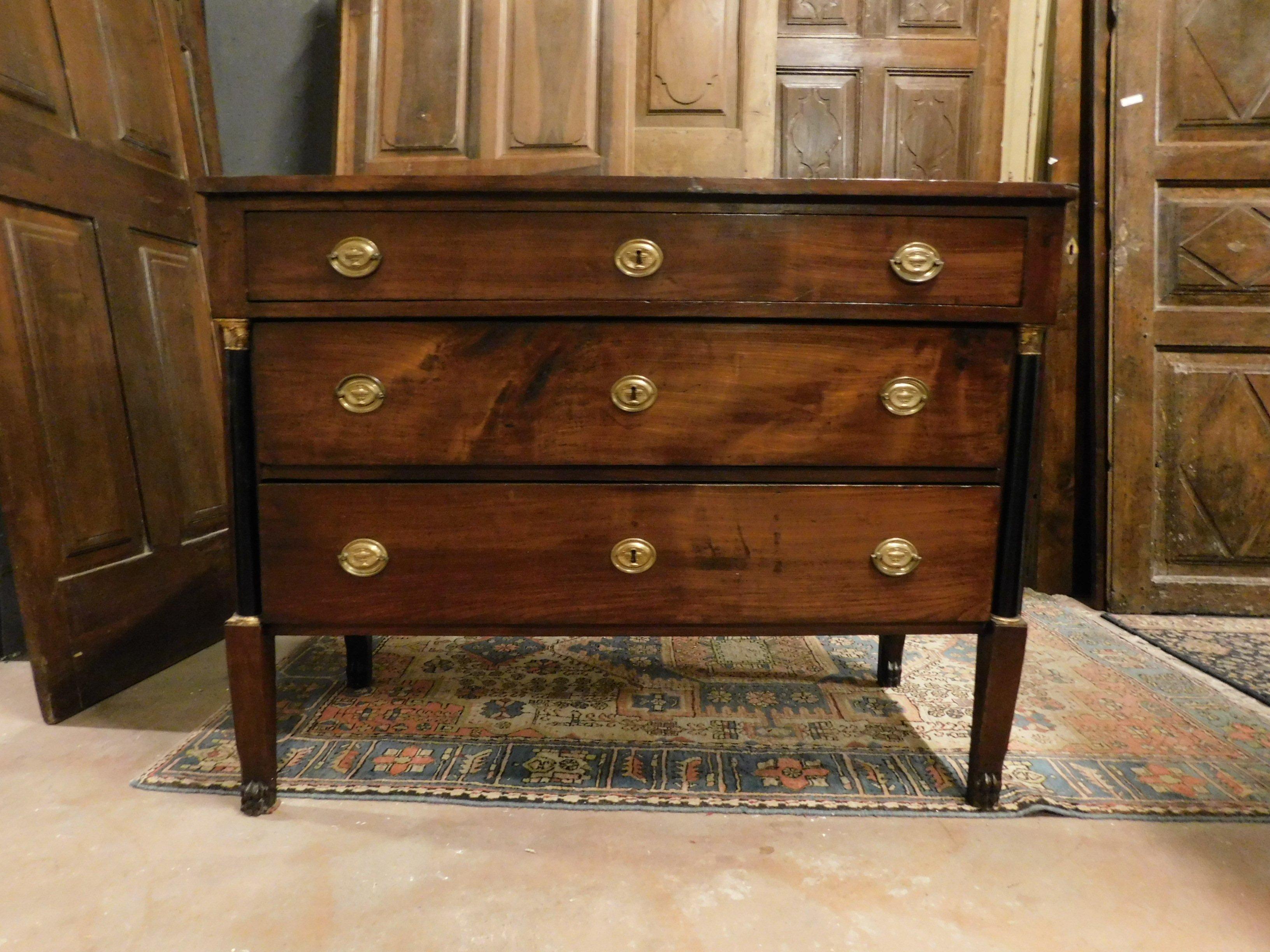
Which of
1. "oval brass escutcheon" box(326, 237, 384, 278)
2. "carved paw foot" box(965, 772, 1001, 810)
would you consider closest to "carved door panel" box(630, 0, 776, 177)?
"oval brass escutcheon" box(326, 237, 384, 278)

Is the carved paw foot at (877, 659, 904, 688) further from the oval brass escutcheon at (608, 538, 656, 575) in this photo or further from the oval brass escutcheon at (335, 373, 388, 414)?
the oval brass escutcheon at (335, 373, 388, 414)

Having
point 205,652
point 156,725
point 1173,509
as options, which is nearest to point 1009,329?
point 1173,509

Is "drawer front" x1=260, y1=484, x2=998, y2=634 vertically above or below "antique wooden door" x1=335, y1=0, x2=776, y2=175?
below

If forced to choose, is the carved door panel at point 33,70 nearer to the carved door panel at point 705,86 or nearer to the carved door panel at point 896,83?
the carved door panel at point 705,86

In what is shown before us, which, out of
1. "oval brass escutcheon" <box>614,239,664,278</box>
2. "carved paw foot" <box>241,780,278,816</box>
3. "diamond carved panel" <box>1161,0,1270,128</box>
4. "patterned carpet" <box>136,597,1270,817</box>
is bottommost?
"patterned carpet" <box>136,597,1270,817</box>

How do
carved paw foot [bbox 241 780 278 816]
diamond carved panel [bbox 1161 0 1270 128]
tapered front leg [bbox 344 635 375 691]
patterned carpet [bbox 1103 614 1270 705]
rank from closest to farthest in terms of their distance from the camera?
carved paw foot [bbox 241 780 278 816], tapered front leg [bbox 344 635 375 691], patterned carpet [bbox 1103 614 1270 705], diamond carved panel [bbox 1161 0 1270 128]

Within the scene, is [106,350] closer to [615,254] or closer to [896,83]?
[615,254]

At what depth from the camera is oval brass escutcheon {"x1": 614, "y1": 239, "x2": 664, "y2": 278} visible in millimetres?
990

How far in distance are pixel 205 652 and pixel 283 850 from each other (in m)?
0.93

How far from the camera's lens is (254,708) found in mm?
1082

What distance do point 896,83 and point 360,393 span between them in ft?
6.36

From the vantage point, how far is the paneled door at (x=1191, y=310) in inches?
78.4

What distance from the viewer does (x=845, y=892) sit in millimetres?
958

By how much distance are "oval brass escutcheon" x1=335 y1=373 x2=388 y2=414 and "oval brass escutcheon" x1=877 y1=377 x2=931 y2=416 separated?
2.44ft
